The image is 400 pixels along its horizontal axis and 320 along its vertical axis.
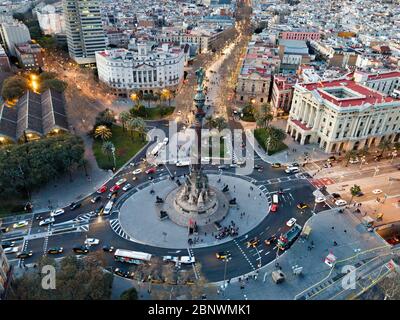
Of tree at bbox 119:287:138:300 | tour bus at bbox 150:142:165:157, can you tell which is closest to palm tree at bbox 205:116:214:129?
tour bus at bbox 150:142:165:157

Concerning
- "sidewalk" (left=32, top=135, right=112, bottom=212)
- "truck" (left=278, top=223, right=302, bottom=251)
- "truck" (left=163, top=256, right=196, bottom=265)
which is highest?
"truck" (left=278, top=223, right=302, bottom=251)

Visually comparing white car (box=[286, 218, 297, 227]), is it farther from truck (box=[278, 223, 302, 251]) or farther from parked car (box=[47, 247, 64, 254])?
parked car (box=[47, 247, 64, 254])

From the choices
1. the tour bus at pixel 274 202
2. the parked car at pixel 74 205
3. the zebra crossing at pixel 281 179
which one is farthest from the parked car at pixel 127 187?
the tour bus at pixel 274 202

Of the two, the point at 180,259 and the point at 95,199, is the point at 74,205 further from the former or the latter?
the point at 180,259

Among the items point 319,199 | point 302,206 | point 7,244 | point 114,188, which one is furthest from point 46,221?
point 319,199

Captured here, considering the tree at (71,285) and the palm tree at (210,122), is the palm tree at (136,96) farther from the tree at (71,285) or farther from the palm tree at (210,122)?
the tree at (71,285)

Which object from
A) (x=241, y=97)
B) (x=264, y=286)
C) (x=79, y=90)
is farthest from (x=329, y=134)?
(x=79, y=90)
